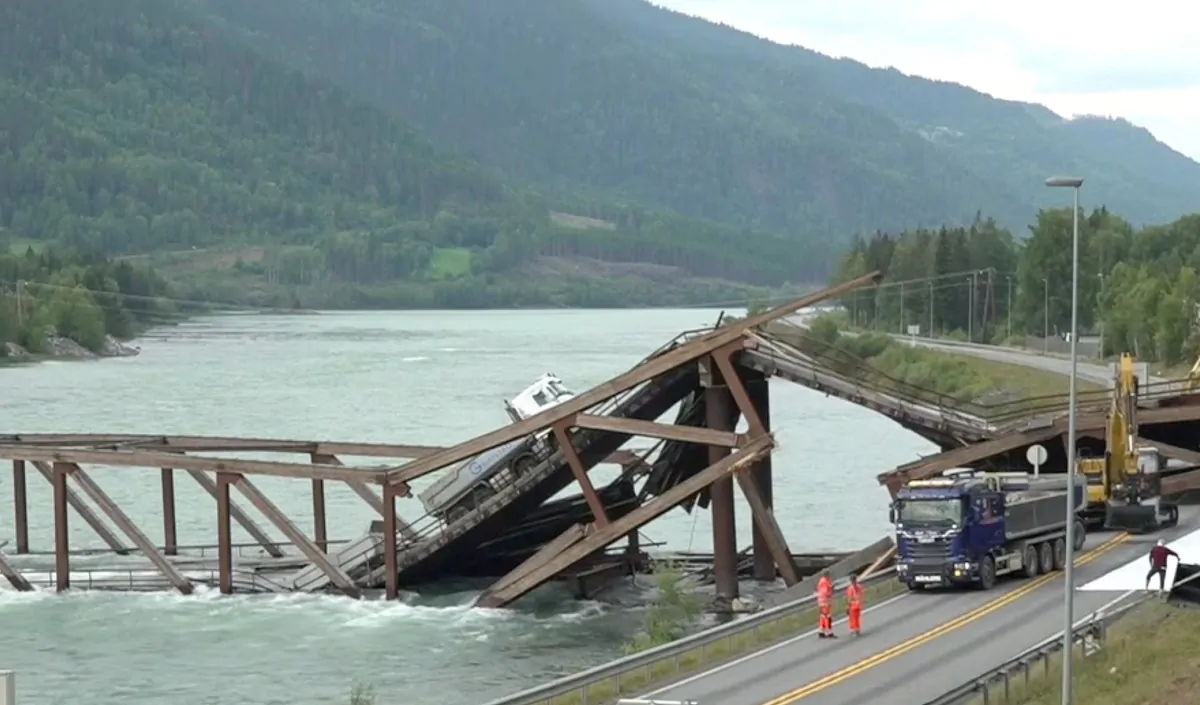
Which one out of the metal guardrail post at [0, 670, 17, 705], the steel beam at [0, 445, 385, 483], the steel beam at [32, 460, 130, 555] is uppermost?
the metal guardrail post at [0, 670, 17, 705]

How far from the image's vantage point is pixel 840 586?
4156 cm

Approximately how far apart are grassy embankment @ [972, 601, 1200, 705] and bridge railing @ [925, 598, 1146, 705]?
7 cm

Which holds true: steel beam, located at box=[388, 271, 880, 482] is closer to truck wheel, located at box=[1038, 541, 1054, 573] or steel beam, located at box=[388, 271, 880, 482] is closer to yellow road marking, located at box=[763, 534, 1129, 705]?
truck wheel, located at box=[1038, 541, 1054, 573]

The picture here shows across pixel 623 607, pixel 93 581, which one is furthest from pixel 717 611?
pixel 93 581

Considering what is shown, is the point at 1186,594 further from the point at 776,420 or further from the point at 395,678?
the point at 776,420

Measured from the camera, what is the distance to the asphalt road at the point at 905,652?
98.4 feet

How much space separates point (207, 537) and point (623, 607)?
22.2m

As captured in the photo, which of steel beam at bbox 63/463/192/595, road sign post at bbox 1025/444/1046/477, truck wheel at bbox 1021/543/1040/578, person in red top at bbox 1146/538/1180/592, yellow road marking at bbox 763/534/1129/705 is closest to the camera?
yellow road marking at bbox 763/534/1129/705

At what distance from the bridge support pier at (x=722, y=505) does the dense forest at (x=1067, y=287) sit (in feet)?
237

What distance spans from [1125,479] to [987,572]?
10.4 meters

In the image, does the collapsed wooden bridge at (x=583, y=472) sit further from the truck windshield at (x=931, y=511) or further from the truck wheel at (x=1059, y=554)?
the truck windshield at (x=931, y=511)

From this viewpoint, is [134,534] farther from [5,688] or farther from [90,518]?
[5,688]

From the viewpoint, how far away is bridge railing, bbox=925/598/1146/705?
1099 inches

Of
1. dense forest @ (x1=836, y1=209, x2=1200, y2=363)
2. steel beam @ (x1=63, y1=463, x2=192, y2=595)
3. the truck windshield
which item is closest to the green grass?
the truck windshield
